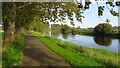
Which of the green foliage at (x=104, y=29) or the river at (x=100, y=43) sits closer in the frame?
the river at (x=100, y=43)

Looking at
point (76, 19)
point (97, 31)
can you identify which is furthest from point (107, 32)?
point (76, 19)

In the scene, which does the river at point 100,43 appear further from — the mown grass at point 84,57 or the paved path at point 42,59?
the paved path at point 42,59

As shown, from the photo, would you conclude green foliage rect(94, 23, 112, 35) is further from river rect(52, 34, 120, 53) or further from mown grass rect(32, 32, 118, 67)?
mown grass rect(32, 32, 118, 67)

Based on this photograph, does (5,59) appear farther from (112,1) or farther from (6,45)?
(112,1)

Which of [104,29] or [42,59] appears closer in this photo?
[42,59]

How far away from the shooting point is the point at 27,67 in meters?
11.9

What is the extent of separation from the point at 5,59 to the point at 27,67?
77.5 inches

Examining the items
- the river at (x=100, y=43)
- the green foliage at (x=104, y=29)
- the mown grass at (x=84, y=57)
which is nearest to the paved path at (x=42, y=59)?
the mown grass at (x=84, y=57)

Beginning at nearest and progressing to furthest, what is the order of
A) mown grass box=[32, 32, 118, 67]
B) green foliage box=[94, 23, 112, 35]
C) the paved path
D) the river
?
1. the paved path
2. mown grass box=[32, 32, 118, 67]
3. the river
4. green foliage box=[94, 23, 112, 35]

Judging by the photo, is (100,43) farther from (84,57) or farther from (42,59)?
(42,59)

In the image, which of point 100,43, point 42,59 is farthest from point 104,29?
point 42,59

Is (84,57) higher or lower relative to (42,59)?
lower

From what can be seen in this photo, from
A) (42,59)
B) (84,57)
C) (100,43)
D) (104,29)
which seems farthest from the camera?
(104,29)

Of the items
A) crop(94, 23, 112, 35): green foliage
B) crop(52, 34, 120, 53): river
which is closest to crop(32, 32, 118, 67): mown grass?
crop(52, 34, 120, 53): river
